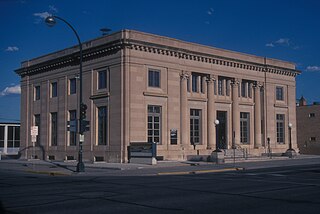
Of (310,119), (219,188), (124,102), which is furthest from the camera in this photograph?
(310,119)

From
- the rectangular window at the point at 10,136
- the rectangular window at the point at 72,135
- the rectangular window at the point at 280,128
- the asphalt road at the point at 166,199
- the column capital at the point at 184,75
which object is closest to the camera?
the asphalt road at the point at 166,199

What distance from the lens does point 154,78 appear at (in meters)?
41.9

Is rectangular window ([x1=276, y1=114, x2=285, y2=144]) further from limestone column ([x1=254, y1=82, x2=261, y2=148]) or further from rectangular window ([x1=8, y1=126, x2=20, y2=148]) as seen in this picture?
rectangular window ([x1=8, y1=126, x2=20, y2=148])

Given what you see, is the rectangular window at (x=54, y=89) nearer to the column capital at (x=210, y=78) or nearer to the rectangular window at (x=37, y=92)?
the rectangular window at (x=37, y=92)

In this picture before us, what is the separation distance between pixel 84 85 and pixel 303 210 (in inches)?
1351

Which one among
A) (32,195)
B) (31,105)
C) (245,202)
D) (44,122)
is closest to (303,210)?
(245,202)

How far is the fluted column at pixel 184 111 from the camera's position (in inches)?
1716

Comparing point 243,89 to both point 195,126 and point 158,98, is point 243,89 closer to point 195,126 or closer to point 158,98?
point 195,126

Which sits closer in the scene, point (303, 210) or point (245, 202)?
point (303, 210)

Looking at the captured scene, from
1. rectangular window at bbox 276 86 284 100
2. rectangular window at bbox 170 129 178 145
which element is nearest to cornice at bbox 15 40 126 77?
rectangular window at bbox 170 129 178 145

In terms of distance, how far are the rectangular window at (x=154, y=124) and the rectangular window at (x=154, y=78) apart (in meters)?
2.14

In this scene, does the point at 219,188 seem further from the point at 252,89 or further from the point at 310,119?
the point at 310,119

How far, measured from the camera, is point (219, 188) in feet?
58.2

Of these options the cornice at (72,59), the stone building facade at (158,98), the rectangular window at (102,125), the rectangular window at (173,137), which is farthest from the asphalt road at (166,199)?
the rectangular window at (173,137)
